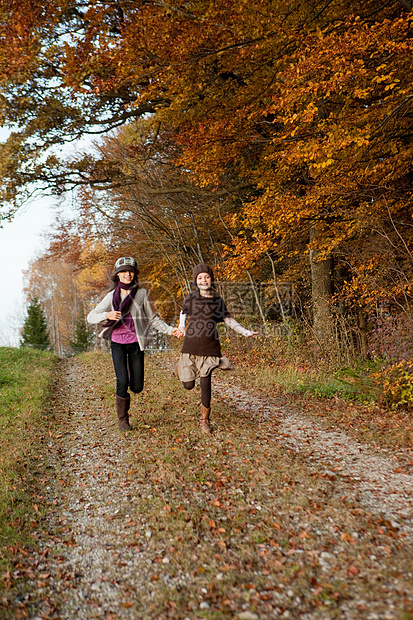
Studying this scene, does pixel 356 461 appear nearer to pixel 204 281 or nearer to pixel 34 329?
pixel 204 281

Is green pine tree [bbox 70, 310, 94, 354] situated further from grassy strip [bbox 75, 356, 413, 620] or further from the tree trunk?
grassy strip [bbox 75, 356, 413, 620]

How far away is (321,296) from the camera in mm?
10938

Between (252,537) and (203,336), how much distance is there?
277 cm

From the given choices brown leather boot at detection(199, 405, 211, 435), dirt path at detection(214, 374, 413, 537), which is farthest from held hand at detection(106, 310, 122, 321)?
dirt path at detection(214, 374, 413, 537)

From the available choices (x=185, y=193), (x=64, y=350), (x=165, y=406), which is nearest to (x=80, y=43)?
(x=185, y=193)

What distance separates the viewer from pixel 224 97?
10398 mm

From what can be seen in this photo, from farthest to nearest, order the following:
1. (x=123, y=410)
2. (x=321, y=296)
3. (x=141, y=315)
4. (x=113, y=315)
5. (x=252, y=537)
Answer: (x=321, y=296) < (x=123, y=410) < (x=141, y=315) < (x=113, y=315) < (x=252, y=537)

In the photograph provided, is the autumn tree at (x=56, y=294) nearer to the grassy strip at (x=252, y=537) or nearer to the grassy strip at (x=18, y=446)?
the grassy strip at (x=18, y=446)

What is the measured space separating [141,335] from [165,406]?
6.51 feet

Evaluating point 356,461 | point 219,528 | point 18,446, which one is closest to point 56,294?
point 18,446

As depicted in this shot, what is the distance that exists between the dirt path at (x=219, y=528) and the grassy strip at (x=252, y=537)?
0.01m

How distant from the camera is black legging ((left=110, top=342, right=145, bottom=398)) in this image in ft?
18.7

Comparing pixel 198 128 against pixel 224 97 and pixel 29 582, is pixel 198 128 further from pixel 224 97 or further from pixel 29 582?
pixel 29 582

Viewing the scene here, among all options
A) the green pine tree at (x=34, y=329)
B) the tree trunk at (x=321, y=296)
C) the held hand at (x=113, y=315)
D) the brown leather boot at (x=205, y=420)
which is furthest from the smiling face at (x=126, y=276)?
the green pine tree at (x=34, y=329)
